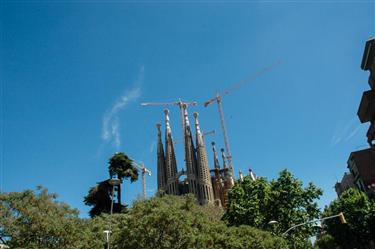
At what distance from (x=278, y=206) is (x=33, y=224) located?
24.1 meters

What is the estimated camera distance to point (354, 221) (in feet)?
120

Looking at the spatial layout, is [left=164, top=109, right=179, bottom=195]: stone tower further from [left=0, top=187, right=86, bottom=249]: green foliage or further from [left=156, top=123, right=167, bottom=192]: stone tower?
[left=0, top=187, right=86, bottom=249]: green foliage

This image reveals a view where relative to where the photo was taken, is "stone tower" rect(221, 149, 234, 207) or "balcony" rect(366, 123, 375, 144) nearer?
"balcony" rect(366, 123, 375, 144)

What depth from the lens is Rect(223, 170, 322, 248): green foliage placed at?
31.9 metres

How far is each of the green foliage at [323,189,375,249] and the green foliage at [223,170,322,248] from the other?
646 centimetres

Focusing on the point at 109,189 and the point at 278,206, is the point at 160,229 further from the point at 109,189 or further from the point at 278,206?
the point at 109,189

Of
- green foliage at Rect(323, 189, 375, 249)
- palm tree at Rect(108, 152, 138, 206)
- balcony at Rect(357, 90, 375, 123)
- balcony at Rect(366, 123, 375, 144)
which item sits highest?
palm tree at Rect(108, 152, 138, 206)

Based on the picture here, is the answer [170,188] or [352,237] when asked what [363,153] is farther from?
[170,188]

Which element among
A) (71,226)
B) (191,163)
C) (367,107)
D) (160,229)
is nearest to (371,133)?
(367,107)

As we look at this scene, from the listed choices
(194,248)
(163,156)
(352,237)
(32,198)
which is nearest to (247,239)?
(194,248)

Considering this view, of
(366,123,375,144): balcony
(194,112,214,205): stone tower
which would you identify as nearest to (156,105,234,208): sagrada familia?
(194,112,214,205): stone tower

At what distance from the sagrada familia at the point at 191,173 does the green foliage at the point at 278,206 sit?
35267 mm

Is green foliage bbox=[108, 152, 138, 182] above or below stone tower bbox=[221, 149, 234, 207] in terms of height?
below

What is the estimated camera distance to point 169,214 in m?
16.5
